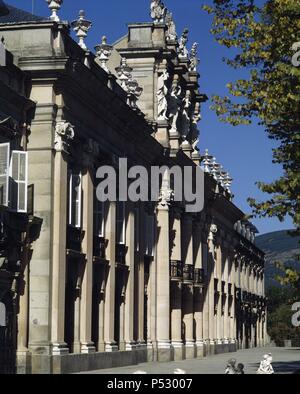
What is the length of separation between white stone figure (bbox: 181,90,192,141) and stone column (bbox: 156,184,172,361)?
25.4 ft

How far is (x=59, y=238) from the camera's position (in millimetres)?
33938

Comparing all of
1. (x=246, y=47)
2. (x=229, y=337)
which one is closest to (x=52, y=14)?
(x=246, y=47)

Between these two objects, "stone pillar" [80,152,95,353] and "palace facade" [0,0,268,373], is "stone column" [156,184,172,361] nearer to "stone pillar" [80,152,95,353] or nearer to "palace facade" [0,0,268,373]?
"palace facade" [0,0,268,373]

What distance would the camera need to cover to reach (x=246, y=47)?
3019 cm

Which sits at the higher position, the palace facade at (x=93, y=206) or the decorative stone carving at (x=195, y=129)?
the decorative stone carving at (x=195, y=129)

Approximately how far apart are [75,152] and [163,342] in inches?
679

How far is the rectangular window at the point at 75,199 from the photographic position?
36.7m

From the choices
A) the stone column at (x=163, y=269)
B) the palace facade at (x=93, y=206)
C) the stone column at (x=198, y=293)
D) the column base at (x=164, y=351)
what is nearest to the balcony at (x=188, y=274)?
the palace facade at (x=93, y=206)

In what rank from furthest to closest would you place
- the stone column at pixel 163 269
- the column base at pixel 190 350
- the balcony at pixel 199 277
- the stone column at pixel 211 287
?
the stone column at pixel 211 287
the balcony at pixel 199 277
the column base at pixel 190 350
the stone column at pixel 163 269

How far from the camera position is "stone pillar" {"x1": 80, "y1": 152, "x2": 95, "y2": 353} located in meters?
37.1

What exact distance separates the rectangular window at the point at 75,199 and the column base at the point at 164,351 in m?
15.5

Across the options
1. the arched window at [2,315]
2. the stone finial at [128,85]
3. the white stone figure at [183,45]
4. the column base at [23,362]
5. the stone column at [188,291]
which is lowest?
the column base at [23,362]

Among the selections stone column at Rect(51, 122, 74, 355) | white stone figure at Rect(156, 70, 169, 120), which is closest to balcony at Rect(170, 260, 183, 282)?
white stone figure at Rect(156, 70, 169, 120)

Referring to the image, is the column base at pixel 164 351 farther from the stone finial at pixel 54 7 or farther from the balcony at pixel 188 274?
the stone finial at pixel 54 7
